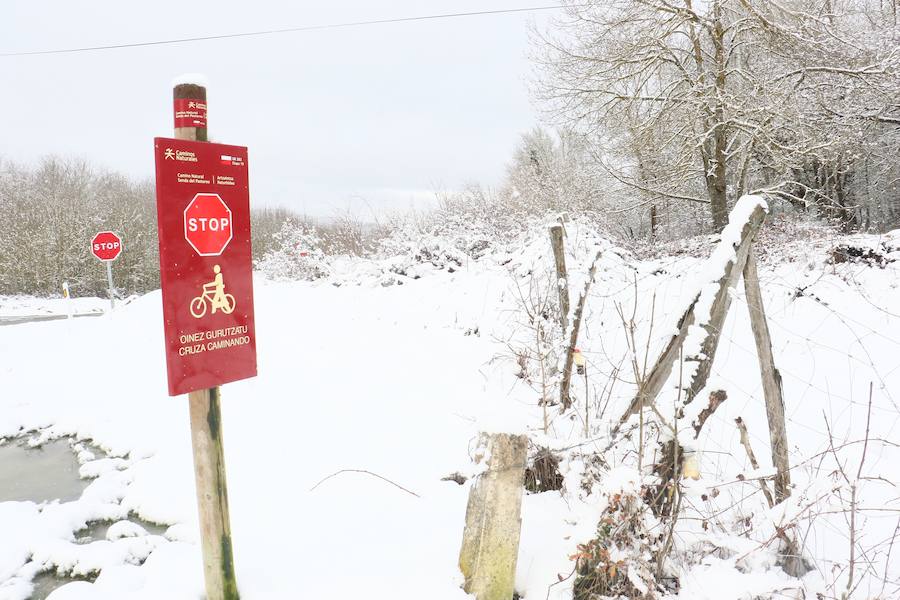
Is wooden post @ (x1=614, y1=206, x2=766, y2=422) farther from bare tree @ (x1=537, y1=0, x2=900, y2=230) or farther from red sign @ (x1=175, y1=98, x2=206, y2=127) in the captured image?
bare tree @ (x1=537, y1=0, x2=900, y2=230)

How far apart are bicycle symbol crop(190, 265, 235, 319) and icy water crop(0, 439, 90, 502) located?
2935mm

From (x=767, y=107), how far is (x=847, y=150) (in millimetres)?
2749

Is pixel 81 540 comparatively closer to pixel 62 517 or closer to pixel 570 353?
pixel 62 517

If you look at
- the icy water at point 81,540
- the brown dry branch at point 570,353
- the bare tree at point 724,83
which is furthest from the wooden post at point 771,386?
the bare tree at point 724,83

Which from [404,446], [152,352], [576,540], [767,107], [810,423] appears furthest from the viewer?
[767,107]

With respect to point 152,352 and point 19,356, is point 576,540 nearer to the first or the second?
point 152,352

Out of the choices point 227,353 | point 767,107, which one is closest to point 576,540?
point 227,353

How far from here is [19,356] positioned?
878 cm

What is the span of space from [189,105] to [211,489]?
5.36ft

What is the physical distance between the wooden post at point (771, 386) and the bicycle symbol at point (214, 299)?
2.35 metres

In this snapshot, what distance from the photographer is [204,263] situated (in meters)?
2.04

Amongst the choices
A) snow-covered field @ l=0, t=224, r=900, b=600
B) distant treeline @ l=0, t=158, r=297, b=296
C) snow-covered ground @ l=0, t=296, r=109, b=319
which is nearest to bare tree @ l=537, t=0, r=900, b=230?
snow-covered field @ l=0, t=224, r=900, b=600

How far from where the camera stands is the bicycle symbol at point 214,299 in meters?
2.01

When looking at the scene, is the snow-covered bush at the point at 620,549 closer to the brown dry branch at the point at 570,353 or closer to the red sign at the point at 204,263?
the brown dry branch at the point at 570,353
